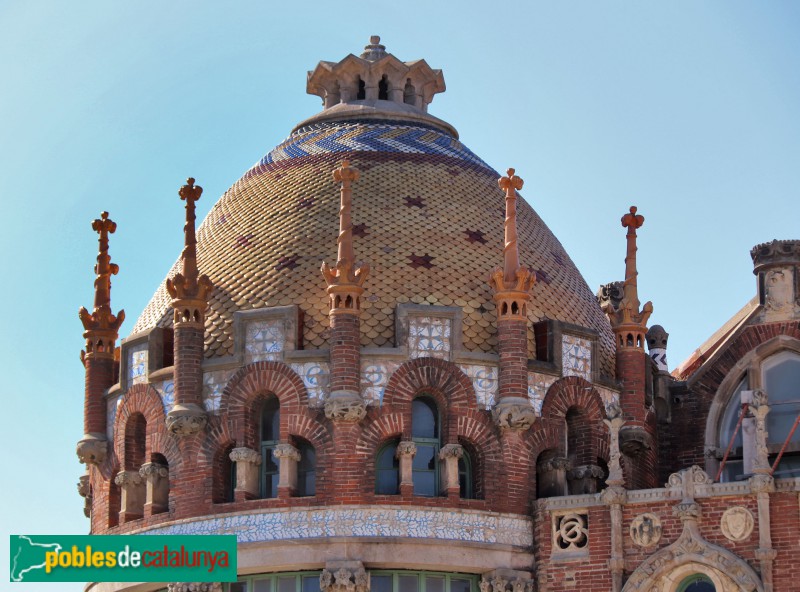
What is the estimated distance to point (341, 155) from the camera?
144 feet

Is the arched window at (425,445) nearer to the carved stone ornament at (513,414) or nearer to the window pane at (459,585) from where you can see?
the carved stone ornament at (513,414)

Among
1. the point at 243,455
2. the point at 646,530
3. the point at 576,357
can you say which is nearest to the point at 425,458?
the point at 243,455

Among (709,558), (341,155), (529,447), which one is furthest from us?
(341,155)

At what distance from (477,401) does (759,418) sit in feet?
15.3

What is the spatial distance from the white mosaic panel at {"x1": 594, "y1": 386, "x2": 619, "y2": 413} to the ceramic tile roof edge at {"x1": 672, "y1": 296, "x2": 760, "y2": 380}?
1.97m

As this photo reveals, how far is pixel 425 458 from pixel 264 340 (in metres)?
3.32

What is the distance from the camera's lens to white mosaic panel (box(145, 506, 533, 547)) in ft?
127

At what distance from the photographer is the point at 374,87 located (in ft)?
150

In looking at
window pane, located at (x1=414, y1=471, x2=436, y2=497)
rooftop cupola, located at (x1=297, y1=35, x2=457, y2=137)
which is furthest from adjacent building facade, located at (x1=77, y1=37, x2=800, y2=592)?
rooftop cupola, located at (x1=297, y1=35, x2=457, y2=137)

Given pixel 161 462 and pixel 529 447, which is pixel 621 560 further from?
pixel 161 462

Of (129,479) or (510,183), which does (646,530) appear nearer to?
(510,183)

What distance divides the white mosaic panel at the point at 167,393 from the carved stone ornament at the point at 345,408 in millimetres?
3128

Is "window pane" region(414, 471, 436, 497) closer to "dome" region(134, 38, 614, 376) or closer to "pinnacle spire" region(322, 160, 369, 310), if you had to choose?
"dome" region(134, 38, 614, 376)

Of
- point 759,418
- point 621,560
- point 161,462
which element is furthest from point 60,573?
point 759,418
